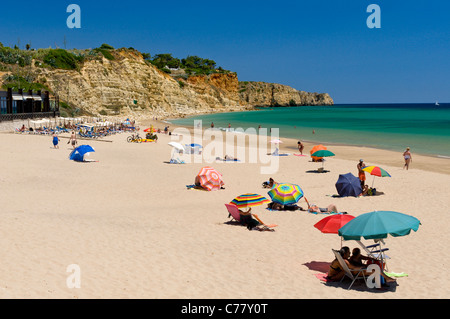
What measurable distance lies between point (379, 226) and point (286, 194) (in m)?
6.18

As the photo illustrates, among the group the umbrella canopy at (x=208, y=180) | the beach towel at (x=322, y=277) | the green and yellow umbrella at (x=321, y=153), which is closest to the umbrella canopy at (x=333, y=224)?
the beach towel at (x=322, y=277)

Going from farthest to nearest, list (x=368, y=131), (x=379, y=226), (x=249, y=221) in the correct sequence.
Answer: (x=368, y=131)
(x=249, y=221)
(x=379, y=226)

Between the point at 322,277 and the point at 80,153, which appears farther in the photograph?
the point at 80,153

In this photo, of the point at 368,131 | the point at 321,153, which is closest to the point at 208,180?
the point at 321,153

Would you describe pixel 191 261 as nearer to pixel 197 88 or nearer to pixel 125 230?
pixel 125 230

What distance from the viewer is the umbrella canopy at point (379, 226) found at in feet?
23.2

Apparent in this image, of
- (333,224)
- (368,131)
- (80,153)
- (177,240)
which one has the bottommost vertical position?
(177,240)

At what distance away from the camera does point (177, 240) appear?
9664mm

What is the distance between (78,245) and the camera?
858 centimetres

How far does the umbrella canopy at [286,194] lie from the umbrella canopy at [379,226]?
567 cm

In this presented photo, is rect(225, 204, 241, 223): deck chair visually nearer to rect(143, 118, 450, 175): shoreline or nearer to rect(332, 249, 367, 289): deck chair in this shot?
rect(332, 249, 367, 289): deck chair

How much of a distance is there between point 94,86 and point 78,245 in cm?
6733

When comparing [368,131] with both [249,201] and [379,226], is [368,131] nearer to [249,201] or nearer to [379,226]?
[249,201]
